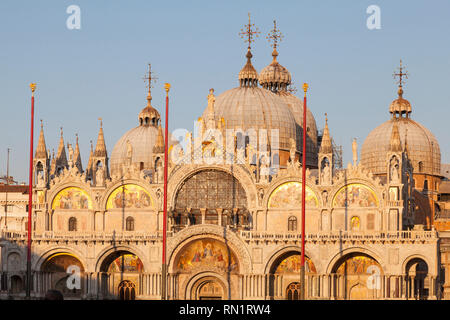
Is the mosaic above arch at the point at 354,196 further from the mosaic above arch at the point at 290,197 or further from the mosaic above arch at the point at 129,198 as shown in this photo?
the mosaic above arch at the point at 129,198

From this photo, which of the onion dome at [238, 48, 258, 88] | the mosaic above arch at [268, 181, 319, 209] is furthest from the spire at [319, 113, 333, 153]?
the onion dome at [238, 48, 258, 88]

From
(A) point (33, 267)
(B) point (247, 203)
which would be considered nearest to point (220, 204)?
(B) point (247, 203)

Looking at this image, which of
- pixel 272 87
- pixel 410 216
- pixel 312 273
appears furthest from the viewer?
pixel 272 87

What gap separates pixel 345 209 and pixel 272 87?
105ft

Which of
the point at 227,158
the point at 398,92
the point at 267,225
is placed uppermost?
the point at 398,92

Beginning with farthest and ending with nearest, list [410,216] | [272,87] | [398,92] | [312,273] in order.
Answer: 1. [272,87]
2. [398,92]
3. [410,216]
4. [312,273]

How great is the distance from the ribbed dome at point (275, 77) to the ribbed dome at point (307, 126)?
2.65 feet

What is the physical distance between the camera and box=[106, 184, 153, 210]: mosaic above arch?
263 feet

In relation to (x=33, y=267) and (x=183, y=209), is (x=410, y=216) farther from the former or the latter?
(x=33, y=267)

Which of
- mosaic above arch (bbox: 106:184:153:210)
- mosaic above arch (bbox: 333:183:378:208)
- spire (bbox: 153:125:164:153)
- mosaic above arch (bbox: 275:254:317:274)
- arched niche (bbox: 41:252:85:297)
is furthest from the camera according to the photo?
spire (bbox: 153:125:164:153)

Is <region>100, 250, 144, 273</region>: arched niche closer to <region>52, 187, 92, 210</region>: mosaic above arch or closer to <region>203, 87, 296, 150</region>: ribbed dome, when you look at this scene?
<region>52, 187, 92, 210</region>: mosaic above arch

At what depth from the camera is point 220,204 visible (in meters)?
79.9

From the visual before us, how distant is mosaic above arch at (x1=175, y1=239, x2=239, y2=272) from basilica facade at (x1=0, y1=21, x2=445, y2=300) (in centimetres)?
8

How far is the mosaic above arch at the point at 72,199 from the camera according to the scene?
265ft
